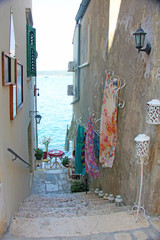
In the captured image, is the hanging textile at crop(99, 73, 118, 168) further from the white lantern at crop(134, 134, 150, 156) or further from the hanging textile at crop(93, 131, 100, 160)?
the white lantern at crop(134, 134, 150, 156)

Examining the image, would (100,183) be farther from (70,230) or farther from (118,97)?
(70,230)

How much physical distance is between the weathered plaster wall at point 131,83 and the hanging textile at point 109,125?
5.5 inches

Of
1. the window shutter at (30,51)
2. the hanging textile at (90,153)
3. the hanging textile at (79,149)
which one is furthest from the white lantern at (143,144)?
the window shutter at (30,51)

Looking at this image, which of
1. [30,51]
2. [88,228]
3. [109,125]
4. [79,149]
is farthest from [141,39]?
[30,51]

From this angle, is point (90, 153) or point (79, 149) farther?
point (79, 149)

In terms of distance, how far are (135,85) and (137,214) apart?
2219 millimetres

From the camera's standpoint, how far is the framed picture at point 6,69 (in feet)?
12.1

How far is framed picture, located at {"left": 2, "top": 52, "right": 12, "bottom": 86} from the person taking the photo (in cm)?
368

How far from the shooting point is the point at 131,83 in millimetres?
4523

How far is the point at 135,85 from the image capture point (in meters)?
4.33

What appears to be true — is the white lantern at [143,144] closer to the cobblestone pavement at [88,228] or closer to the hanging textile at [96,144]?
the cobblestone pavement at [88,228]

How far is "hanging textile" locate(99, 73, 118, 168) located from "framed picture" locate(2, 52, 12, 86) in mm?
2191

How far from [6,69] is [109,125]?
2470 millimetres

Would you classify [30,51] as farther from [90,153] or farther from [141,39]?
[141,39]
